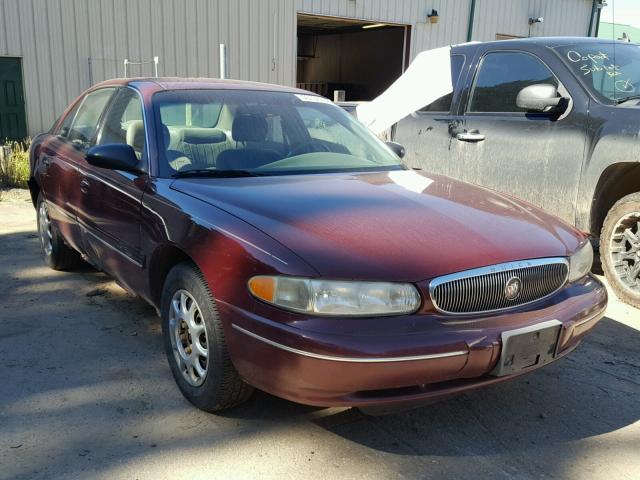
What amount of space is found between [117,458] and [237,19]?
11834 millimetres

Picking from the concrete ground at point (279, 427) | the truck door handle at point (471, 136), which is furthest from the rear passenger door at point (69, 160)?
the truck door handle at point (471, 136)

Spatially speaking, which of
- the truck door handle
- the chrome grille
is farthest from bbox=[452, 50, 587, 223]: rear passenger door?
the chrome grille

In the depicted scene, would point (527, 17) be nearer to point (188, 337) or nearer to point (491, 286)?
point (491, 286)

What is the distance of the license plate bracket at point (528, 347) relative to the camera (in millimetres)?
Answer: 2363

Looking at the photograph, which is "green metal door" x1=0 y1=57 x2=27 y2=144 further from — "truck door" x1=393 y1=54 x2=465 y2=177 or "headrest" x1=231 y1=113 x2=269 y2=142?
"headrest" x1=231 y1=113 x2=269 y2=142

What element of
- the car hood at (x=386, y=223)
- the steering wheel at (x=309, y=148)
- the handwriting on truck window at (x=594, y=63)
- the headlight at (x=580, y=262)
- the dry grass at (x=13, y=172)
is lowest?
the dry grass at (x=13, y=172)

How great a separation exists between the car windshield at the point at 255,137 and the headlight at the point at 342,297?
109 centimetres

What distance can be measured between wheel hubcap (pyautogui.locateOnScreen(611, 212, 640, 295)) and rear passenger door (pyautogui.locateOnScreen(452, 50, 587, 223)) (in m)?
0.35

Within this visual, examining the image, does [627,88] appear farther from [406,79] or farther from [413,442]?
[413,442]

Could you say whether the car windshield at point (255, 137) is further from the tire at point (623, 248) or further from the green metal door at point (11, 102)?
the green metal door at point (11, 102)

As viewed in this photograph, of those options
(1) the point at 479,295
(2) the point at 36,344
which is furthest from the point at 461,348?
(2) the point at 36,344

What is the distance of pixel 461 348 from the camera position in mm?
2266

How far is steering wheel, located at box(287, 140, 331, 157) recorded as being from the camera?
3.54 meters

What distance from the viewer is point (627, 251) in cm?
435
